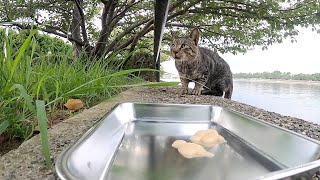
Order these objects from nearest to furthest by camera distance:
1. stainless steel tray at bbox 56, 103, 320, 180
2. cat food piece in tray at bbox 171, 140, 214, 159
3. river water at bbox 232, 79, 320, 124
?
stainless steel tray at bbox 56, 103, 320, 180 → cat food piece in tray at bbox 171, 140, 214, 159 → river water at bbox 232, 79, 320, 124

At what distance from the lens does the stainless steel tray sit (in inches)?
11.9

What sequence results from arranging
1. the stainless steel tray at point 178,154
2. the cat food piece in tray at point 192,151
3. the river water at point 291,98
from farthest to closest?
the river water at point 291,98
the cat food piece in tray at point 192,151
the stainless steel tray at point 178,154

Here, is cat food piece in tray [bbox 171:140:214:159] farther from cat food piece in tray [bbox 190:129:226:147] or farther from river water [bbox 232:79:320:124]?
river water [bbox 232:79:320:124]

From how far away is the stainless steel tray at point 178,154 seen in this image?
0.99 feet

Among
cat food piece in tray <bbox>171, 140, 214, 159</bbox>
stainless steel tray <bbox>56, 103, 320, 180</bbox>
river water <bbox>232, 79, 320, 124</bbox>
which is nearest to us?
stainless steel tray <bbox>56, 103, 320, 180</bbox>

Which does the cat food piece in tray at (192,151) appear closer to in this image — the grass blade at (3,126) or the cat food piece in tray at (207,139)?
the cat food piece in tray at (207,139)

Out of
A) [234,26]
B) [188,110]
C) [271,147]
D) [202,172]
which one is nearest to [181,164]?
[202,172]

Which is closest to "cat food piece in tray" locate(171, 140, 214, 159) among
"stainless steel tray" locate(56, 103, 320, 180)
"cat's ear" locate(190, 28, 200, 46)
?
"stainless steel tray" locate(56, 103, 320, 180)

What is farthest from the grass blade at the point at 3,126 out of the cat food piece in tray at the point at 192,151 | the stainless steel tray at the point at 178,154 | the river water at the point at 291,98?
the river water at the point at 291,98

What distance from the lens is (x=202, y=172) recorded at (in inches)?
13.8

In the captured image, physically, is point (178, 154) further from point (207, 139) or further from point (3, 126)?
point (3, 126)

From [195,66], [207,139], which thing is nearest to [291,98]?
[195,66]

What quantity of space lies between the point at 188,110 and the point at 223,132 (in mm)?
124

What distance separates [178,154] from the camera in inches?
16.7
